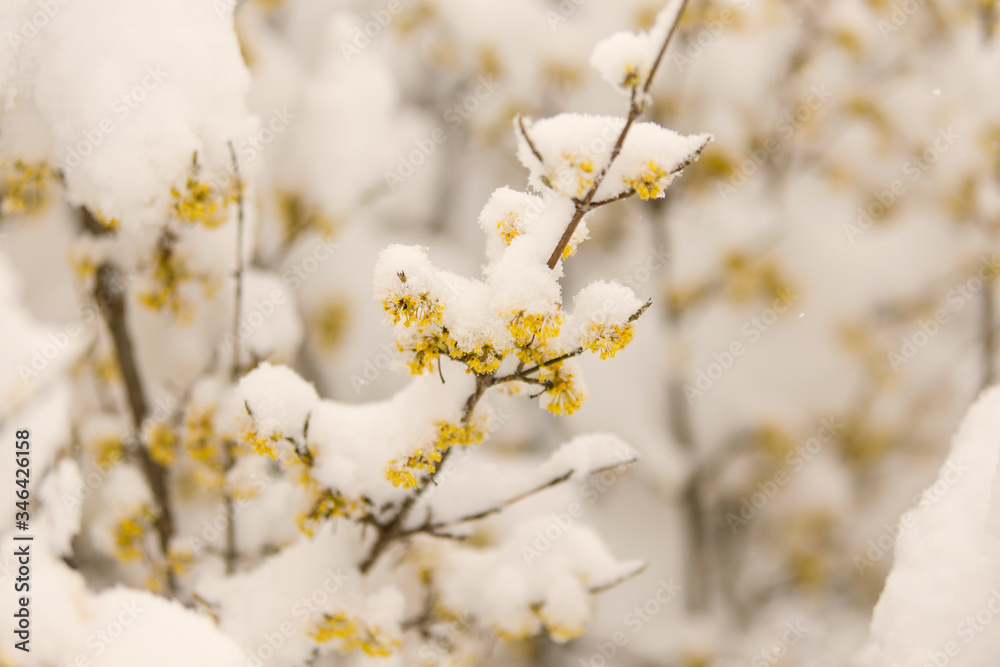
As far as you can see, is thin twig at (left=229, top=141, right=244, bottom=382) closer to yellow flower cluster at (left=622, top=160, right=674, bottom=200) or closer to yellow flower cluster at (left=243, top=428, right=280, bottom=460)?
yellow flower cluster at (left=243, top=428, right=280, bottom=460)

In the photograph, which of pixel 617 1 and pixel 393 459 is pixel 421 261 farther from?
pixel 617 1

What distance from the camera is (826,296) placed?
3484 millimetres

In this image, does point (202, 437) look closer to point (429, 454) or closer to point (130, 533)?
A: point (130, 533)

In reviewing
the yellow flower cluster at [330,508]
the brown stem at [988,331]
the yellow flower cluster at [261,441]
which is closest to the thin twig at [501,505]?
the yellow flower cluster at [330,508]

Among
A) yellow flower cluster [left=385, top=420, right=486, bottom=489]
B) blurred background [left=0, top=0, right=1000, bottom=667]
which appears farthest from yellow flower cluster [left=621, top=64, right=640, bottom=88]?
blurred background [left=0, top=0, right=1000, bottom=667]

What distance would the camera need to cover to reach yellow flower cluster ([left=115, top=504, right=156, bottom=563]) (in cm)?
169

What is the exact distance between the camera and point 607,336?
0.91 metres

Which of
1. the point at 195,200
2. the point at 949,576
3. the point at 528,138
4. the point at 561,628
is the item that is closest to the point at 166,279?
the point at 195,200

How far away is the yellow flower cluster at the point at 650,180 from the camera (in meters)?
0.91

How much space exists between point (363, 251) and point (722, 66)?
2.17 m

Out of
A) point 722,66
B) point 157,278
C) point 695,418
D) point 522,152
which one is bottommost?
point 522,152

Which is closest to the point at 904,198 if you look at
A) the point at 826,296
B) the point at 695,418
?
the point at 826,296

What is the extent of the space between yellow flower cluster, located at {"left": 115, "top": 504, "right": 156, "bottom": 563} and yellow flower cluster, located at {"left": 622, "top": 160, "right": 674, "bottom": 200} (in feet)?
5.29

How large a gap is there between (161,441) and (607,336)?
1334 millimetres
